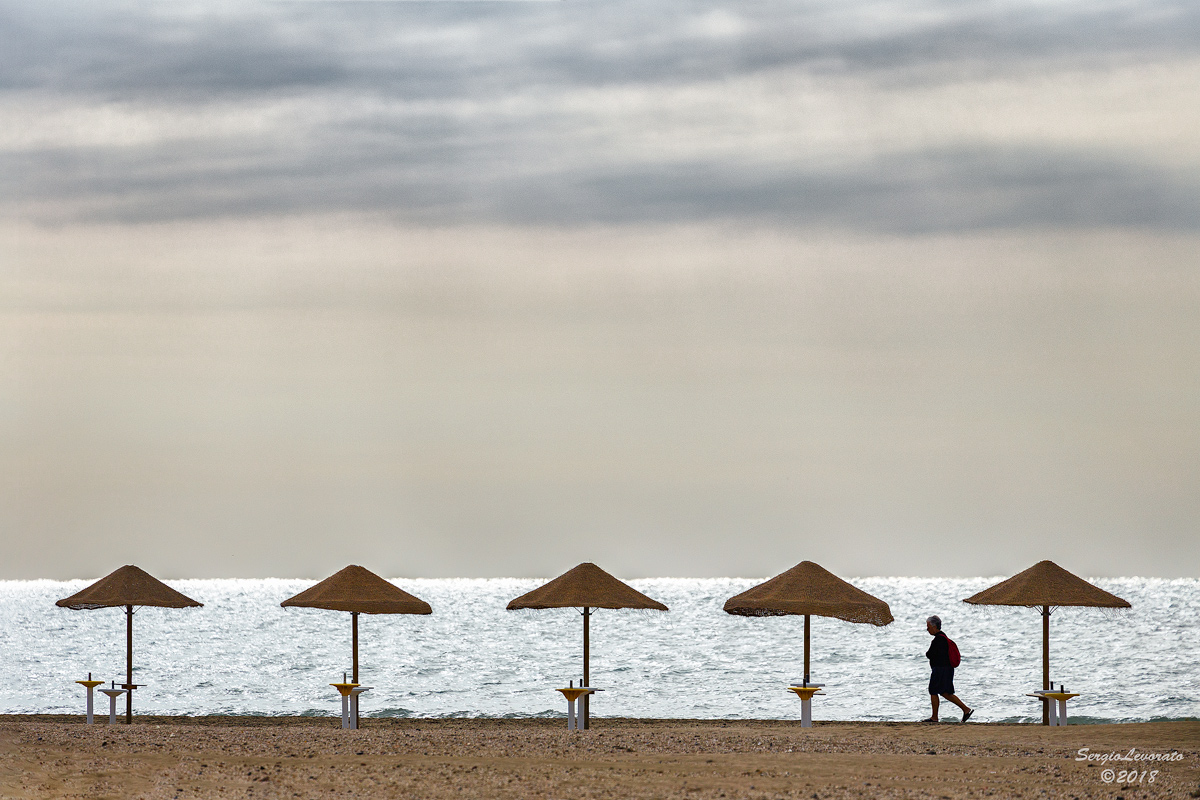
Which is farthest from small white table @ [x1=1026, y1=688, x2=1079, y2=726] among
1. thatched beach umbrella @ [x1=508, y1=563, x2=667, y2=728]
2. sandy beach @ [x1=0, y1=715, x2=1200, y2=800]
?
thatched beach umbrella @ [x1=508, y1=563, x2=667, y2=728]

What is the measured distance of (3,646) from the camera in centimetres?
6150

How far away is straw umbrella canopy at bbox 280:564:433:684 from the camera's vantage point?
60.8 ft

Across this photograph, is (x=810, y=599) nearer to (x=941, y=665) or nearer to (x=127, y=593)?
(x=941, y=665)

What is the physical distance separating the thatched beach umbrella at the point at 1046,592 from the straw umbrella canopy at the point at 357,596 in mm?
8270

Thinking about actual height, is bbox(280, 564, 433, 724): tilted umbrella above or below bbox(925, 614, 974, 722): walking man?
above

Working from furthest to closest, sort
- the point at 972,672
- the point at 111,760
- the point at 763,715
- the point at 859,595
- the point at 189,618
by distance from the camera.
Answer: the point at 189,618, the point at 972,672, the point at 763,715, the point at 859,595, the point at 111,760

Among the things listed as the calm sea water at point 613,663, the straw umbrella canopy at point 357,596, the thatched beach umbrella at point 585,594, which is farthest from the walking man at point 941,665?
the calm sea water at point 613,663

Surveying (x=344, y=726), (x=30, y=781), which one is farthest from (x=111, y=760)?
(x=344, y=726)

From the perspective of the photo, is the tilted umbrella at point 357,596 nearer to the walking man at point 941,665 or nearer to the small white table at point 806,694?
the small white table at point 806,694

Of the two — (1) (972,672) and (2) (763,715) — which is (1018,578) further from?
(1) (972,672)

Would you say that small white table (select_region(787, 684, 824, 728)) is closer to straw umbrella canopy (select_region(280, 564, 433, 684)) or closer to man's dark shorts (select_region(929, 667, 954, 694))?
man's dark shorts (select_region(929, 667, 954, 694))

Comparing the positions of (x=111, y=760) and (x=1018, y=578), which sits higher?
(x=1018, y=578)

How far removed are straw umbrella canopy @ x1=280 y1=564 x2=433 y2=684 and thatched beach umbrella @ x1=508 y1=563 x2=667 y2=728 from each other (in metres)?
1.81

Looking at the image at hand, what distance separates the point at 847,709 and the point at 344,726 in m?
17.3
